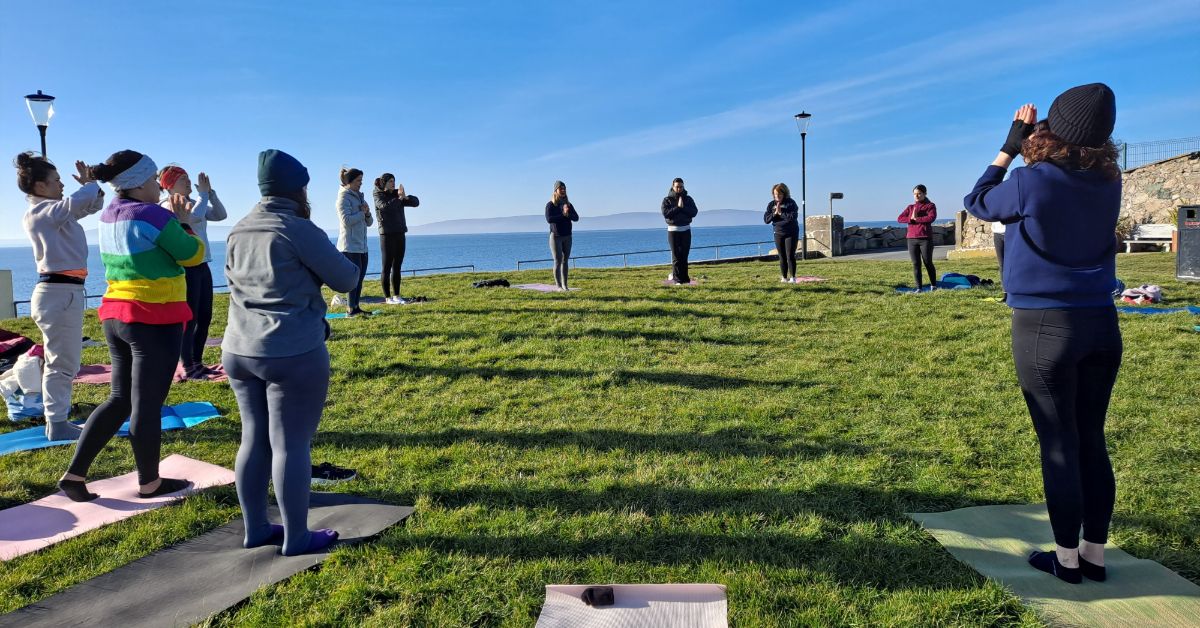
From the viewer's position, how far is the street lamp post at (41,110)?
7977 mm

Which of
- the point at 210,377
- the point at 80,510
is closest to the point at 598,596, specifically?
the point at 80,510

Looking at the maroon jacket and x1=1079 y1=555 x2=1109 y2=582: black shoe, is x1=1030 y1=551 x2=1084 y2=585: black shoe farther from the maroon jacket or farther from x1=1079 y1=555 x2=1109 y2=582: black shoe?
the maroon jacket

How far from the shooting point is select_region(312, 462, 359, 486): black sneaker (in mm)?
4156

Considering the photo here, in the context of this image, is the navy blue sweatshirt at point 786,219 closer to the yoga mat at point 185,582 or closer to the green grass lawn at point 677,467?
the green grass lawn at point 677,467

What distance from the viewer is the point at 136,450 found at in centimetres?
378

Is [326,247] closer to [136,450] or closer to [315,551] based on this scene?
[315,551]

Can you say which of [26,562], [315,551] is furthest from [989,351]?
[26,562]

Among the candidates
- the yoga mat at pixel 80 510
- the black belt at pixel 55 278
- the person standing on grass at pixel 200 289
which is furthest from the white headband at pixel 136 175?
the person standing on grass at pixel 200 289

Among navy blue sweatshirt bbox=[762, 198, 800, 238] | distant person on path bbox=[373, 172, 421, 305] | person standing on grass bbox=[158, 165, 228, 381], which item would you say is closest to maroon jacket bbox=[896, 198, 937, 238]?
navy blue sweatshirt bbox=[762, 198, 800, 238]

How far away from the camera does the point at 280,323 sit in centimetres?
291

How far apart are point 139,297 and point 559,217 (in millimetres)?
8819

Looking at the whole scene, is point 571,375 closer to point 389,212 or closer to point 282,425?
point 282,425

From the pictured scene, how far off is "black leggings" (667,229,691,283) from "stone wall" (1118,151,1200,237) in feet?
56.8

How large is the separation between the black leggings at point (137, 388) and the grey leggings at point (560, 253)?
850 cm
